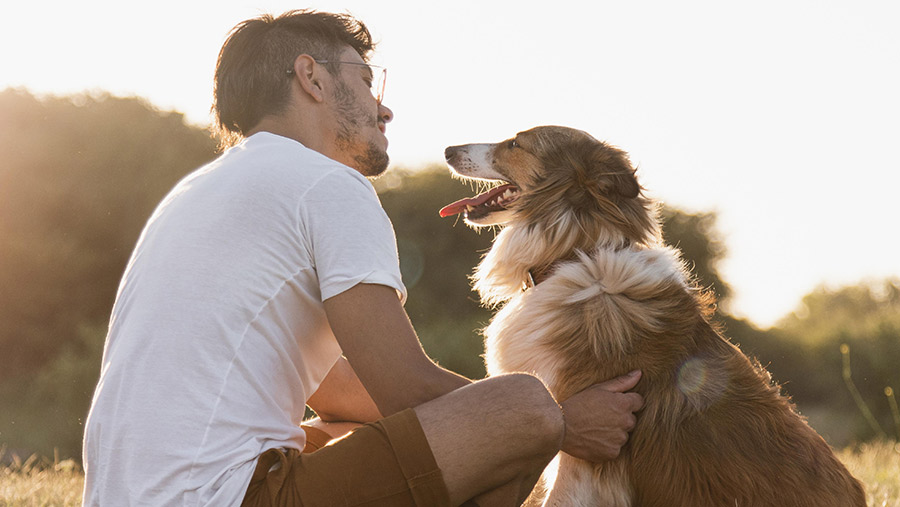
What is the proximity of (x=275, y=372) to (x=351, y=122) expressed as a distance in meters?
1.08

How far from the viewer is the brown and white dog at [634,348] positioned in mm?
2516

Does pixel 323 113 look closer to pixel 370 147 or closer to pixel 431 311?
pixel 370 147

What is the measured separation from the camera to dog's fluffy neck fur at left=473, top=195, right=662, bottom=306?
10.7 feet

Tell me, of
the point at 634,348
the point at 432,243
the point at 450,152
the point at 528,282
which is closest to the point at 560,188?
the point at 528,282

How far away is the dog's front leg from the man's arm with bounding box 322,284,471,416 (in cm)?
75

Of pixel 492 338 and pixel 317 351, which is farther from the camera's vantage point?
pixel 492 338

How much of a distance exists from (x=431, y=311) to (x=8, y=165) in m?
6.32

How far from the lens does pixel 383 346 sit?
2094 mm

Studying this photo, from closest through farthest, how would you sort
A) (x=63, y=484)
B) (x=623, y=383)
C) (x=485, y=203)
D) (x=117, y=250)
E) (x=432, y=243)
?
(x=623, y=383), (x=485, y=203), (x=63, y=484), (x=117, y=250), (x=432, y=243)

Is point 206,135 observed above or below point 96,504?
below

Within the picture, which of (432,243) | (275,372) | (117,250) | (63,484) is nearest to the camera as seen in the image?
(275,372)

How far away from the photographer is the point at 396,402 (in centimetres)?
218

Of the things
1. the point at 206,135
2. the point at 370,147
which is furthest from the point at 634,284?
the point at 206,135

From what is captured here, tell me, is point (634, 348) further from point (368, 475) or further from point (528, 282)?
point (368, 475)
